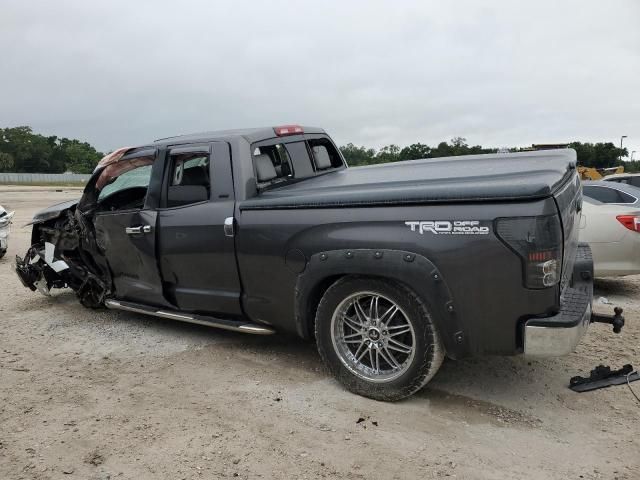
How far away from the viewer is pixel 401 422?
135 inches

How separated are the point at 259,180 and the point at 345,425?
6.72 ft

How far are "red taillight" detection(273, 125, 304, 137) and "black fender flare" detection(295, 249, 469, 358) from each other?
1.65m

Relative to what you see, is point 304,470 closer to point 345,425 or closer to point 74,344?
point 345,425

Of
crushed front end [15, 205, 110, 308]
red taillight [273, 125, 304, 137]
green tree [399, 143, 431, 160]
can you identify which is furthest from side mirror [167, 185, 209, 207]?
green tree [399, 143, 431, 160]

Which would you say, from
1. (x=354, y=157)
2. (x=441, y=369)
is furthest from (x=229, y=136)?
(x=354, y=157)

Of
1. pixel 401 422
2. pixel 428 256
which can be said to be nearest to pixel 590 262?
pixel 428 256

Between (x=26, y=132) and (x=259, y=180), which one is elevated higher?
A: (x=26, y=132)

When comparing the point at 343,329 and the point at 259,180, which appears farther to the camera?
the point at 259,180

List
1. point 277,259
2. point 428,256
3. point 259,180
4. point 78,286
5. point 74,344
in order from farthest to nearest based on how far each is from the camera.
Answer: point 78,286 → point 74,344 → point 259,180 → point 277,259 → point 428,256

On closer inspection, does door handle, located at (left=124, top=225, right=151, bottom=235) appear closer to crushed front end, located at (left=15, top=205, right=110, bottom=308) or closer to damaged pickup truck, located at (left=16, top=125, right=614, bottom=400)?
damaged pickup truck, located at (left=16, top=125, right=614, bottom=400)

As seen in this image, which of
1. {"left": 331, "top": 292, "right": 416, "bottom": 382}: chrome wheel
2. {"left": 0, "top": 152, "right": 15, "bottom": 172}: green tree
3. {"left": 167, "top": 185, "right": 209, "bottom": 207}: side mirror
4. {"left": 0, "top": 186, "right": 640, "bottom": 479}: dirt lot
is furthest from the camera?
{"left": 0, "top": 152, "right": 15, "bottom": 172}: green tree

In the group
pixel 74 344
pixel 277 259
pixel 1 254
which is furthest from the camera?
pixel 1 254

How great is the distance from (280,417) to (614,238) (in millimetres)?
4819

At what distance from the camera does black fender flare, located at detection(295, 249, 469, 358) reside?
3.28 m
